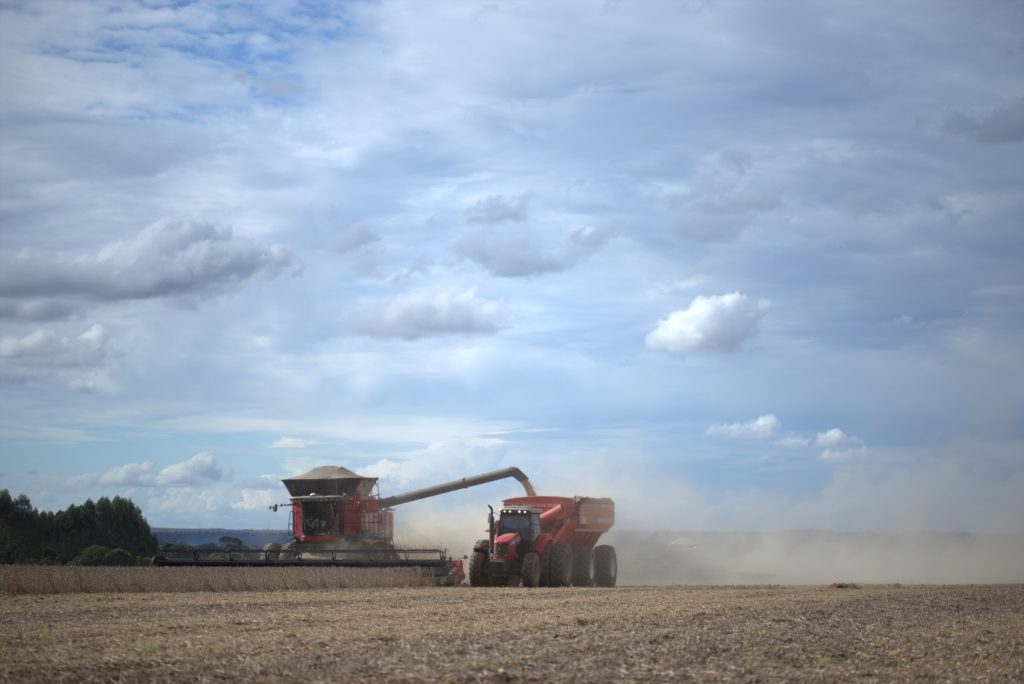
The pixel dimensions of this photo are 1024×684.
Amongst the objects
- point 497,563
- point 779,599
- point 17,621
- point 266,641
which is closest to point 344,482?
point 497,563

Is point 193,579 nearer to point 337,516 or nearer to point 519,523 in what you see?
point 519,523

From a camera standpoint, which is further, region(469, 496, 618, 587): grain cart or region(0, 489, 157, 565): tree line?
region(0, 489, 157, 565): tree line

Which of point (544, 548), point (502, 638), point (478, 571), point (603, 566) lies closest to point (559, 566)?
point (544, 548)

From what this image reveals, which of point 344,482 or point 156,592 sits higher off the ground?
point 344,482

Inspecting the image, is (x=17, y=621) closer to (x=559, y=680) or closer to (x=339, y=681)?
(x=339, y=681)

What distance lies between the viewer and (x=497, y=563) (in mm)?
36125

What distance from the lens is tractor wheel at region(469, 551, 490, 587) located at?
3681 cm

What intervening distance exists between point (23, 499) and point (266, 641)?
213ft

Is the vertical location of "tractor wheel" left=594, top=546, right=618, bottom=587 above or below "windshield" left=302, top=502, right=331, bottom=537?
below

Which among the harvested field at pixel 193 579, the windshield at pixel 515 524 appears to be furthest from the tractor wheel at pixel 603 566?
the harvested field at pixel 193 579

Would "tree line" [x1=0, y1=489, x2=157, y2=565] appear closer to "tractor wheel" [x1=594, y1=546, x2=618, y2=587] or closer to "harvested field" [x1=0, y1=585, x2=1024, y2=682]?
"tractor wheel" [x1=594, y1=546, x2=618, y2=587]

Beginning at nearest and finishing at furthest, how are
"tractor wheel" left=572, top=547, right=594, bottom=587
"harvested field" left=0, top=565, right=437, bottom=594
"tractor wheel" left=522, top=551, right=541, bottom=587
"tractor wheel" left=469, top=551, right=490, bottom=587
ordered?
"harvested field" left=0, top=565, right=437, bottom=594, "tractor wheel" left=522, top=551, right=541, bottom=587, "tractor wheel" left=469, top=551, right=490, bottom=587, "tractor wheel" left=572, top=547, right=594, bottom=587

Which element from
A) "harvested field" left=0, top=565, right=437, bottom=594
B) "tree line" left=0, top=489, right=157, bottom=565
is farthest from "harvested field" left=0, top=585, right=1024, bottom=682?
A: "tree line" left=0, top=489, right=157, bottom=565

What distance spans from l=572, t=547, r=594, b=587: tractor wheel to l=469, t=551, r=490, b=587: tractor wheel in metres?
3.91
